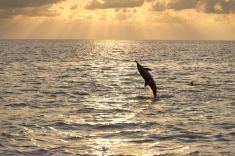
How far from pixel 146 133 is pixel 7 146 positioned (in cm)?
590

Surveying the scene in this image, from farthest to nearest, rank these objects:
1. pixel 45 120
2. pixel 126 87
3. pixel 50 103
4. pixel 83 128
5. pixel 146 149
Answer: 1. pixel 126 87
2. pixel 50 103
3. pixel 45 120
4. pixel 83 128
5. pixel 146 149

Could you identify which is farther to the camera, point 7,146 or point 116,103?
point 116,103

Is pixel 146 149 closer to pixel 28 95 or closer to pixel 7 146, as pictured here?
pixel 7 146

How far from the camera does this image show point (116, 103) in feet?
90.4

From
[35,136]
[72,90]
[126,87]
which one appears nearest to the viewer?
[35,136]

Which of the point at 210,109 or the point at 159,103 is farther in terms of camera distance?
the point at 159,103

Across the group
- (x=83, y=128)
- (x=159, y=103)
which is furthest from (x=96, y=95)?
(x=83, y=128)

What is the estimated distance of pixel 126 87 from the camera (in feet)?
123

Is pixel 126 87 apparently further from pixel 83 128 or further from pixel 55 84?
pixel 83 128

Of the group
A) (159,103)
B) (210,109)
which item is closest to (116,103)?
(159,103)

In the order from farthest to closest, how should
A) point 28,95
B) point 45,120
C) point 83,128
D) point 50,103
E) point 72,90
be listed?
point 72,90, point 28,95, point 50,103, point 45,120, point 83,128

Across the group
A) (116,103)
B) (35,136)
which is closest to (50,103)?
(116,103)

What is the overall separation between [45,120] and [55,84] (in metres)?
17.6

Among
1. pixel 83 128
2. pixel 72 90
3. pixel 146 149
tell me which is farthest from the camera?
pixel 72 90
